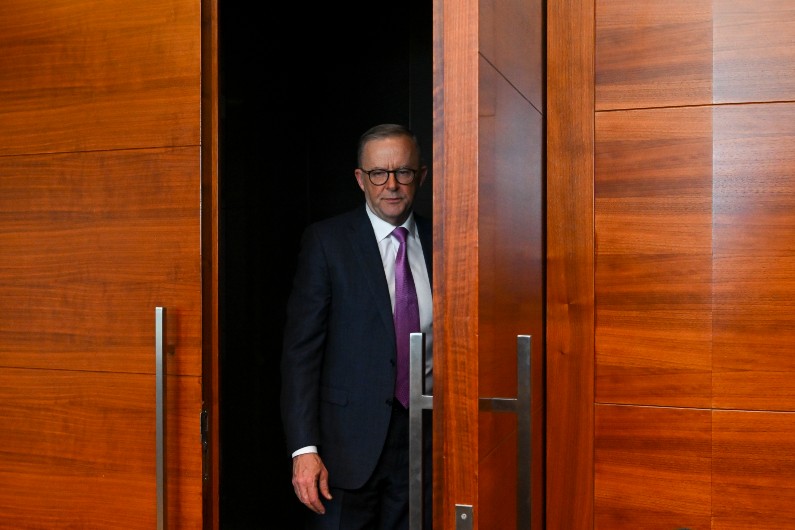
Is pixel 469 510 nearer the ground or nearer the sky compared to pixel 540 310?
nearer the ground

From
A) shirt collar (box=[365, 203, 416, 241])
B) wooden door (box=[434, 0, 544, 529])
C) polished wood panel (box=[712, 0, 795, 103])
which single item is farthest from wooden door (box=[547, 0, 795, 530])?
shirt collar (box=[365, 203, 416, 241])

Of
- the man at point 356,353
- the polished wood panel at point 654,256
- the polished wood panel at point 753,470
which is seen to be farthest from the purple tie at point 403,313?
the polished wood panel at point 753,470

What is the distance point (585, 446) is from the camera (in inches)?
71.1

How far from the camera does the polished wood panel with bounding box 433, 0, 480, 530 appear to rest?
135 cm

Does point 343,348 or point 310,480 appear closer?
point 310,480

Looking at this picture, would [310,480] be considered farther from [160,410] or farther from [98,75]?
[98,75]

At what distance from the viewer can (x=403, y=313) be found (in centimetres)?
245

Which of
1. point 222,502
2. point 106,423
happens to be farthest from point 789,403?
point 106,423

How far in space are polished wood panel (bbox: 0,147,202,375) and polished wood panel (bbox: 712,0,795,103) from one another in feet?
3.74

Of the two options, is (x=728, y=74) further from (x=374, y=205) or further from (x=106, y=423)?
(x=106, y=423)

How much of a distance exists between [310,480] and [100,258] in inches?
32.2

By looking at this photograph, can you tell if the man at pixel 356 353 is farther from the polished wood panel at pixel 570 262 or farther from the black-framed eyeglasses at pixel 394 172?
the polished wood panel at pixel 570 262

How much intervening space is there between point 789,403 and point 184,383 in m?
1.29

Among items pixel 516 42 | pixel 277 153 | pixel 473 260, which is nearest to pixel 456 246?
pixel 473 260
